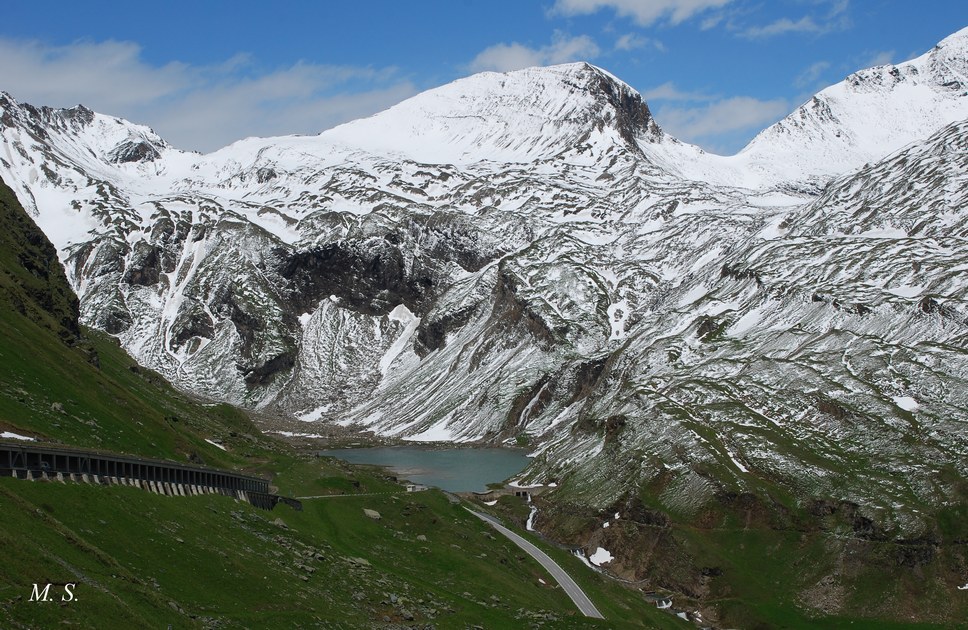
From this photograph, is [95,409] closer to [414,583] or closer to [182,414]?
[414,583]

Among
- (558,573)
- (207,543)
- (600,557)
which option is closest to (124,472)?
(207,543)

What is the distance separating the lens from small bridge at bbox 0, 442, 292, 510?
65.6 m

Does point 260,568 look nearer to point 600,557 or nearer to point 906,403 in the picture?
point 600,557

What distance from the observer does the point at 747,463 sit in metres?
164

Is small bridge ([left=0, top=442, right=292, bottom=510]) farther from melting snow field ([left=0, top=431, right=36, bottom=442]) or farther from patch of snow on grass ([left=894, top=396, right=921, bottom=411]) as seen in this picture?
patch of snow on grass ([left=894, top=396, right=921, bottom=411])

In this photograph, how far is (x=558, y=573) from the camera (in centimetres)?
12419

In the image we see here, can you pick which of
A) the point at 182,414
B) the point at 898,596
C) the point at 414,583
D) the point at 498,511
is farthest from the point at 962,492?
the point at 182,414

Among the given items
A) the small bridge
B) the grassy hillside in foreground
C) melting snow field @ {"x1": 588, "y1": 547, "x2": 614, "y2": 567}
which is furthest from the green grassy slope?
melting snow field @ {"x1": 588, "y1": 547, "x2": 614, "y2": 567}

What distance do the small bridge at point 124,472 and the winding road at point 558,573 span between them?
1392 inches

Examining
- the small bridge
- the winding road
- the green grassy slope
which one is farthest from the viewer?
the winding road

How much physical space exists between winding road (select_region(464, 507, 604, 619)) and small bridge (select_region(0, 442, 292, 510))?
3535 cm

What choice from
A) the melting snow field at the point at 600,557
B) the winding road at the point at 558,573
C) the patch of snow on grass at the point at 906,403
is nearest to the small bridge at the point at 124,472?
the winding road at the point at 558,573

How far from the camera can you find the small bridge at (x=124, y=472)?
6562 centimetres

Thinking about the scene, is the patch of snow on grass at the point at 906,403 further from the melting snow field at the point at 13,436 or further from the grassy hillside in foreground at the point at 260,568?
the melting snow field at the point at 13,436
